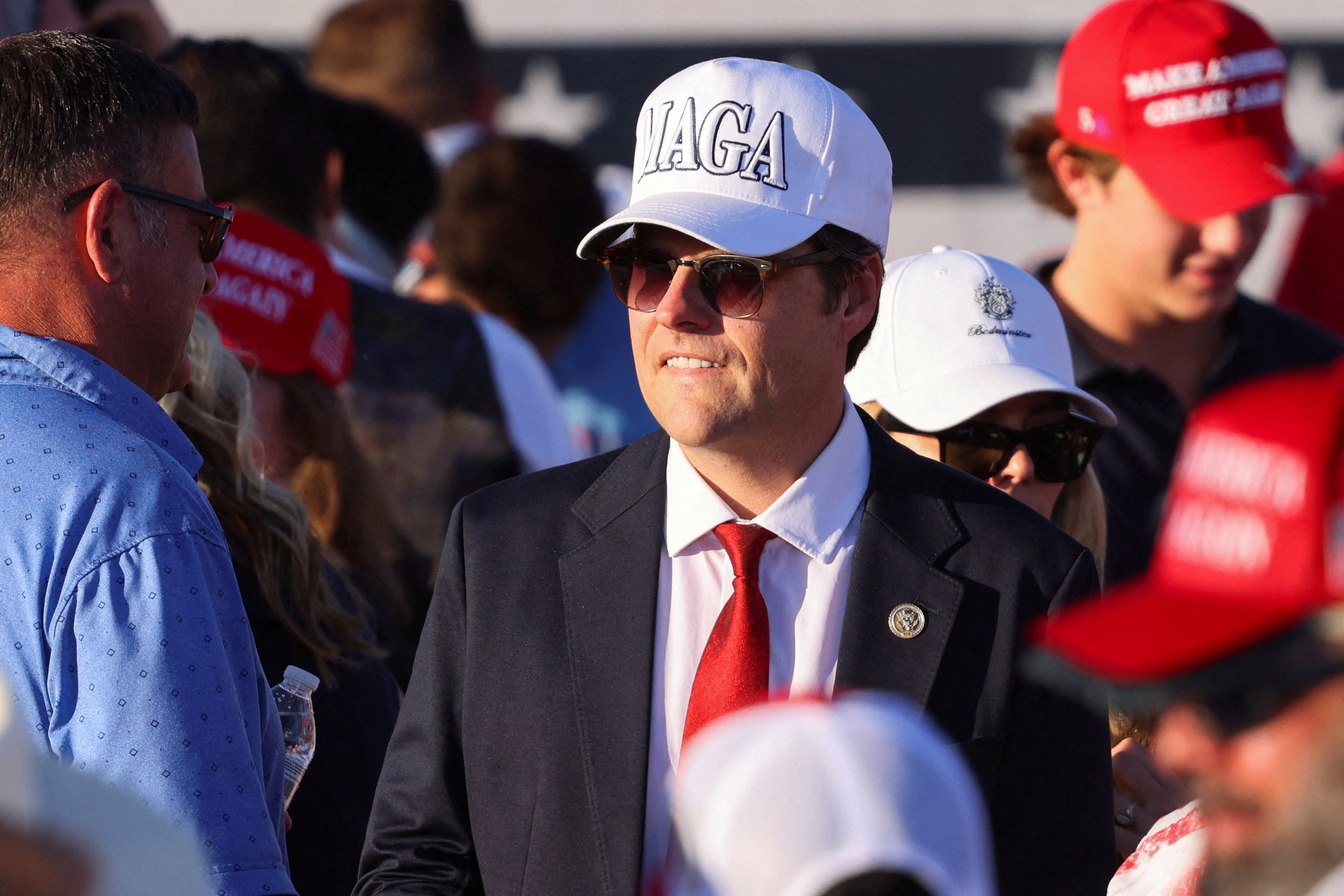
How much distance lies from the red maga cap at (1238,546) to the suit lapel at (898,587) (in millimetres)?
881

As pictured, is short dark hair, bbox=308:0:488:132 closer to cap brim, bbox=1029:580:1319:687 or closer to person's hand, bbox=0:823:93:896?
cap brim, bbox=1029:580:1319:687

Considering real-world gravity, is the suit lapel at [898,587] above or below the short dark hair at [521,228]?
above

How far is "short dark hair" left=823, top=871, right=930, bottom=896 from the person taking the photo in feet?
3.80

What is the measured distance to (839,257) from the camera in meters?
2.46

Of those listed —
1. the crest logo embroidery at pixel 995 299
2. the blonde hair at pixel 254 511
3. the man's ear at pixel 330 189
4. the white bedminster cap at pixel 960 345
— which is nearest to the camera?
the blonde hair at pixel 254 511

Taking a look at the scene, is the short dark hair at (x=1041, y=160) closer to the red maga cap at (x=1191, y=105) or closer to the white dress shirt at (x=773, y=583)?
the red maga cap at (x=1191, y=105)

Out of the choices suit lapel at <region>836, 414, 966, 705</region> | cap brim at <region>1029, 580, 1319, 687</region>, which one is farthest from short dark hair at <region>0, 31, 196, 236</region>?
cap brim at <region>1029, 580, 1319, 687</region>

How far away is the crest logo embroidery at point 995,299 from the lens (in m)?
2.98

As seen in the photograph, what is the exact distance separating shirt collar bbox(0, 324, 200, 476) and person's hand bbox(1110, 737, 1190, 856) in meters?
1.52

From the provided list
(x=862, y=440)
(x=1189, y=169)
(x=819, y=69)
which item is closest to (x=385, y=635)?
(x=862, y=440)

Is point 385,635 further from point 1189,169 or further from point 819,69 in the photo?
point 819,69

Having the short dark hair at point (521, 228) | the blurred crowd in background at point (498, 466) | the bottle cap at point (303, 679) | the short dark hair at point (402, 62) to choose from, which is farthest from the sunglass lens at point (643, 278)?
the short dark hair at point (402, 62)

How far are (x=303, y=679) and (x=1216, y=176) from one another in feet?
7.71

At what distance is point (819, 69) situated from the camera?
7.32 m
